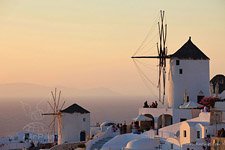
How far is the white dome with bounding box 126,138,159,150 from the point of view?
1316 inches

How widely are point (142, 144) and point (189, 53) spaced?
38.5ft

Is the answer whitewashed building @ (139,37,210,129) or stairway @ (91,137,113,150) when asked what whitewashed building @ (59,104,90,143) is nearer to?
whitewashed building @ (139,37,210,129)

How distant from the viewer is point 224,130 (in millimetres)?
33188

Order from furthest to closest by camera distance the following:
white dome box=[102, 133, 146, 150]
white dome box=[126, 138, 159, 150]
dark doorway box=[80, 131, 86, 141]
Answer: dark doorway box=[80, 131, 86, 141] → white dome box=[102, 133, 146, 150] → white dome box=[126, 138, 159, 150]

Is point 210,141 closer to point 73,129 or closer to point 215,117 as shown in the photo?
point 215,117

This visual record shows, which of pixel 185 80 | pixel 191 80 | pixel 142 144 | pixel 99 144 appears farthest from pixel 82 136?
pixel 142 144

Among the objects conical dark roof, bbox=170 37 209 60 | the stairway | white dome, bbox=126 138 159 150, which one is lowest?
the stairway

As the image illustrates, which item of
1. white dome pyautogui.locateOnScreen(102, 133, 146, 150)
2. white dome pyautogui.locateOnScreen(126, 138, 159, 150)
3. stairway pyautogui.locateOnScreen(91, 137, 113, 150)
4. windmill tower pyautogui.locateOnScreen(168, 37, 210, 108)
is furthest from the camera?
windmill tower pyautogui.locateOnScreen(168, 37, 210, 108)

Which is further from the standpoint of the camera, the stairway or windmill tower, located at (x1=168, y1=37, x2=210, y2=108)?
windmill tower, located at (x1=168, y1=37, x2=210, y2=108)

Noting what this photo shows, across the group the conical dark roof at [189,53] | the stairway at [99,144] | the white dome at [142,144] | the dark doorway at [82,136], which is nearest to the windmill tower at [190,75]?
the conical dark roof at [189,53]

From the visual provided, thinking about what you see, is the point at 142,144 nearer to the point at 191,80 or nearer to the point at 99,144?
the point at 99,144

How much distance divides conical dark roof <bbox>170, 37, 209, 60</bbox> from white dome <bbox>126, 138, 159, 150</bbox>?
1054 centimetres

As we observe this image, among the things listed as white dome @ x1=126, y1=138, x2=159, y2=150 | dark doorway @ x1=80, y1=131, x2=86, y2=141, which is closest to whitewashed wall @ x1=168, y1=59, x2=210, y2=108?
dark doorway @ x1=80, y1=131, x2=86, y2=141

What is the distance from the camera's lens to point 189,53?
4347 centimetres
